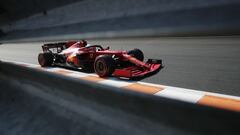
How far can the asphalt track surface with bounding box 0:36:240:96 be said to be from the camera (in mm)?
4223

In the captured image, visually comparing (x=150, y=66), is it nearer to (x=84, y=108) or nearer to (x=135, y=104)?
(x=84, y=108)

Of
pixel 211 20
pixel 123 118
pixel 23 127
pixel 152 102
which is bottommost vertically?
pixel 23 127

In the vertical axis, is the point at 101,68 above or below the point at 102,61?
below

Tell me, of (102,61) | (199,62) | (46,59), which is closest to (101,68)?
(102,61)

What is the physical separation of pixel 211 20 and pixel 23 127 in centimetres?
575

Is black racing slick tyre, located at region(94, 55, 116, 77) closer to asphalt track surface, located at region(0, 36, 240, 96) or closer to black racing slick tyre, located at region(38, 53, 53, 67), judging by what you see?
asphalt track surface, located at region(0, 36, 240, 96)

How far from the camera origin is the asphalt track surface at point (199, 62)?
4.22 meters

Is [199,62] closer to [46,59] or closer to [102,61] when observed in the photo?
[102,61]

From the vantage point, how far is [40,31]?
53.3ft

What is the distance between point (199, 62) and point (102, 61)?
1.68 m

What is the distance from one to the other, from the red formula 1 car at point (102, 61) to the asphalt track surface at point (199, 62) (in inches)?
9.8

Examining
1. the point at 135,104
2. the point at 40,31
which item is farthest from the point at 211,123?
the point at 40,31

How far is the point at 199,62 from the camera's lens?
541 cm

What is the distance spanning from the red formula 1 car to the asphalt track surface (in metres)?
Result: 0.25
